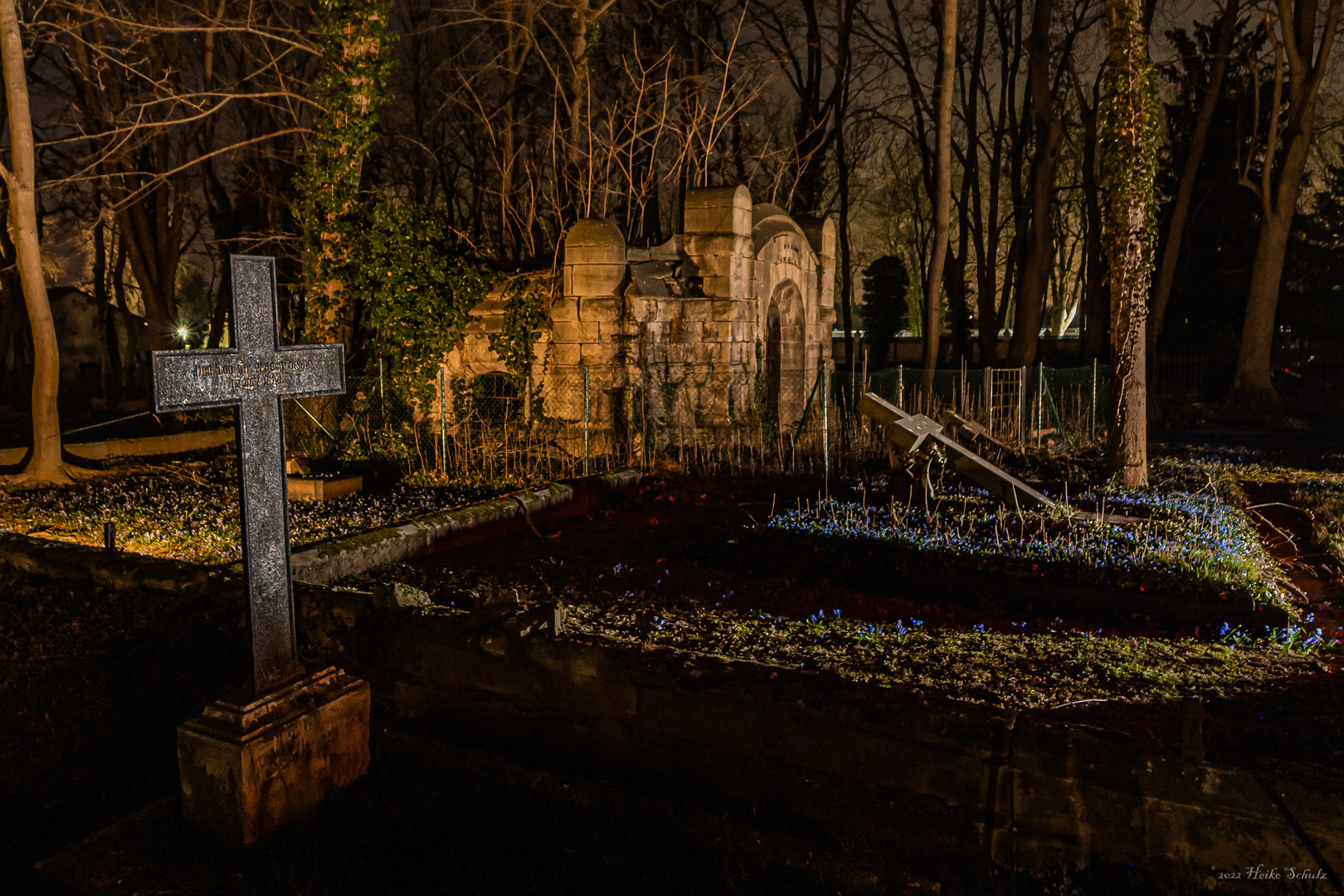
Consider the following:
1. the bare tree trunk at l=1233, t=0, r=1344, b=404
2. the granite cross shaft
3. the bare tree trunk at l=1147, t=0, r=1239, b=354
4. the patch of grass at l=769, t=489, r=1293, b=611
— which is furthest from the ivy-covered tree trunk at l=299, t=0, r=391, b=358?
the bare tree trunk at l=1233, t=0, r=1344, b=404

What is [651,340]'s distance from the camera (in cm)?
1305

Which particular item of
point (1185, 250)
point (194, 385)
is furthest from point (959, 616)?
point (1185, 250)

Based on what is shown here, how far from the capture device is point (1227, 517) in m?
8.98

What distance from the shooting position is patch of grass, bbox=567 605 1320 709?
4.78 metres

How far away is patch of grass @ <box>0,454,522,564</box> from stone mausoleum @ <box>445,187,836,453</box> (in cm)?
231

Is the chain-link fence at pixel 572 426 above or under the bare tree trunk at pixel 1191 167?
under

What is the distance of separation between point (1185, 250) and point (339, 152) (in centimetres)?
2695

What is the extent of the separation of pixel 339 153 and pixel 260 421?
10.2m

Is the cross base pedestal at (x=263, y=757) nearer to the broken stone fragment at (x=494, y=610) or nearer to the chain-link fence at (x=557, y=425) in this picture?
the broken stone fragment at (x=494, y=610)

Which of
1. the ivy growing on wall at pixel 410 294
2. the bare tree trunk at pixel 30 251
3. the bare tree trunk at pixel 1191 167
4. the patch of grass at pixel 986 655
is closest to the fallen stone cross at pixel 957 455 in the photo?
the patch of grass at pixel 986 655

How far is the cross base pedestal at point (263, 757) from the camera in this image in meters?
3.45

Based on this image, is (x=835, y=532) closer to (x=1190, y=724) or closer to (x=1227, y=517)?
(x=1227, y=517)

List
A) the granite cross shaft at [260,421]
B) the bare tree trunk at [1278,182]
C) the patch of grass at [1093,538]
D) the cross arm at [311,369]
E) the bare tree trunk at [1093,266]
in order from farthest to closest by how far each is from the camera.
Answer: the bare tree trunk at [1093,266] → the bare tree trunk at [1278,182] → the patch of grass at [1093,538] → the cross arm at [311,369] → the granite cross shaft at [260,421]

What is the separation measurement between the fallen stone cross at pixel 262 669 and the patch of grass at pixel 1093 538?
16.8ft
